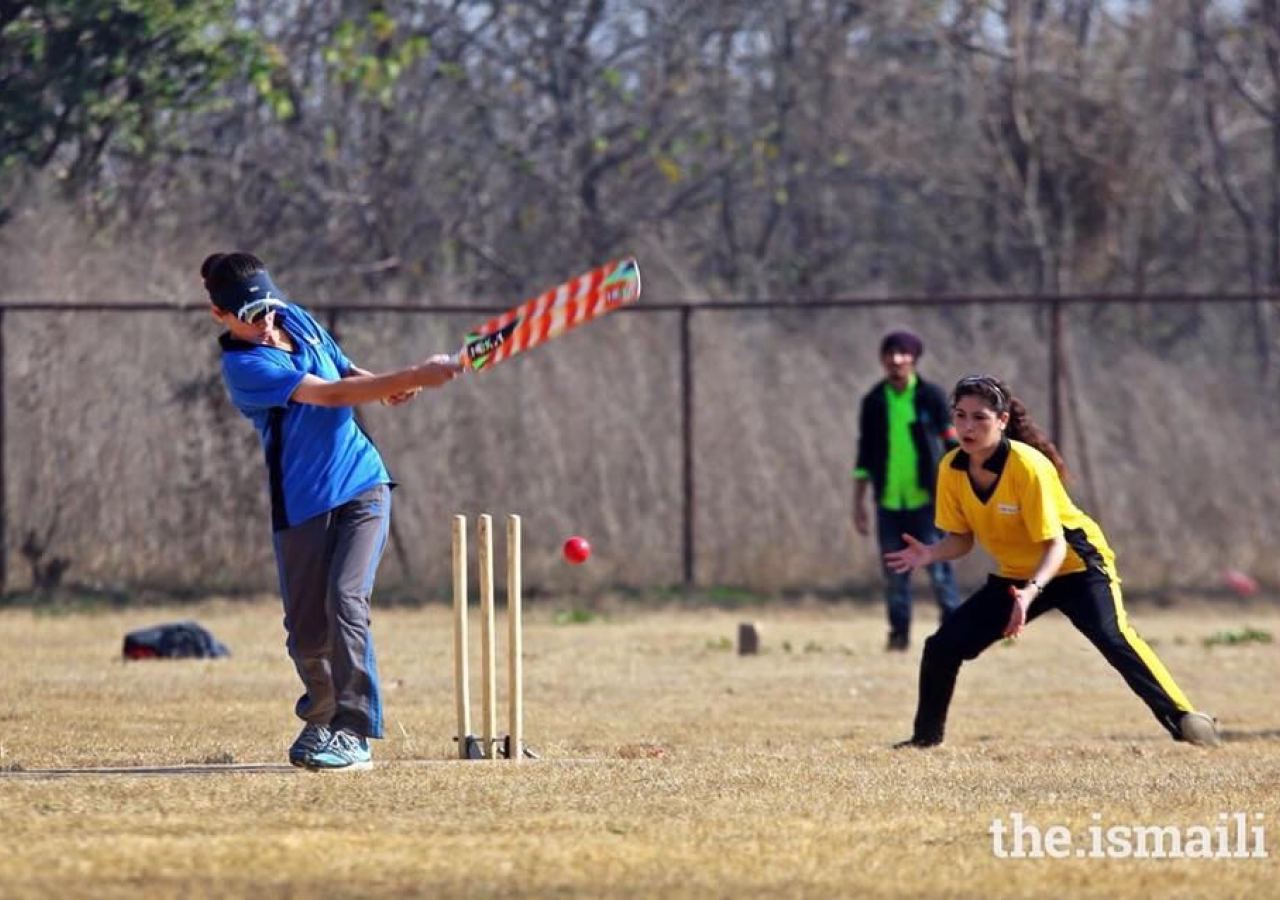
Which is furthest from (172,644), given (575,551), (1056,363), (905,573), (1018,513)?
(1056,363)

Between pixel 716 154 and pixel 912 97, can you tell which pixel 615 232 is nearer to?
pixel 716 154

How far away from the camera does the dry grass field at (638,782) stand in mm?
6152

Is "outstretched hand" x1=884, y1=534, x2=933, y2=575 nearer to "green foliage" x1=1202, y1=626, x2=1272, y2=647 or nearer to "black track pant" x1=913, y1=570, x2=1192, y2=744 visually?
"black track pant" x1=913, y1=570, x2=1192, y2=744

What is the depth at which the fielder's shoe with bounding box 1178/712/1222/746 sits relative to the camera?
9.48 meters

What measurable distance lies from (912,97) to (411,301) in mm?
8816

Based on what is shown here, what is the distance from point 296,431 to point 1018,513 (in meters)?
3.08

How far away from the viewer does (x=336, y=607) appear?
8109 millimetres

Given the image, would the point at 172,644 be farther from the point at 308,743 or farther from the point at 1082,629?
the point at 1082,629

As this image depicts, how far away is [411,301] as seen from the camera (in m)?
23.9

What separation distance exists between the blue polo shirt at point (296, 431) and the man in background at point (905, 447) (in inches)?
265

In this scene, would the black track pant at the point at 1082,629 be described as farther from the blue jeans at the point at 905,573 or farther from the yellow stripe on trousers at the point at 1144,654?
the blue jeans at the point at 905,573

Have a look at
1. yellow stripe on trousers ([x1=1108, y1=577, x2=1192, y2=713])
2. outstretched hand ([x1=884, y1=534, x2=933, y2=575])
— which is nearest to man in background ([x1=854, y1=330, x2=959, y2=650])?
yellow stripe on trousers ([x1=1108, y1=577, x2=1192, y2=713])

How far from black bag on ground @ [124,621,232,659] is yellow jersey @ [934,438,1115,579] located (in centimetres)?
660

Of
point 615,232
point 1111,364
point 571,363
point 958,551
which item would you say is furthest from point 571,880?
point 615,232
